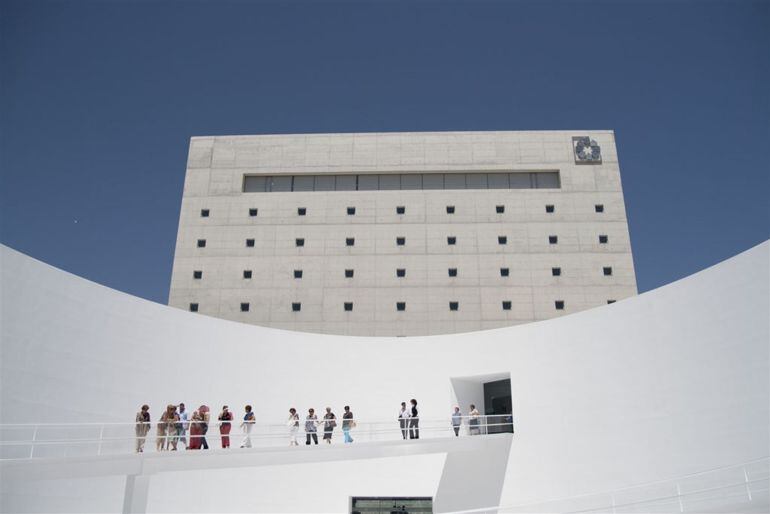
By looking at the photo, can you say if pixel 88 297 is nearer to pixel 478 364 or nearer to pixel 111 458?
pixel 111 458

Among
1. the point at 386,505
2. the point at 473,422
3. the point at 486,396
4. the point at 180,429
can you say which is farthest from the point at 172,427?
the point at 486,396

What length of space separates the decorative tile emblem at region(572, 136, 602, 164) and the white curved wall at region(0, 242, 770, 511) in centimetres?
1674

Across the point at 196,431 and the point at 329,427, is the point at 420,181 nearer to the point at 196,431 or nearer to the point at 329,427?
the point at 329,427

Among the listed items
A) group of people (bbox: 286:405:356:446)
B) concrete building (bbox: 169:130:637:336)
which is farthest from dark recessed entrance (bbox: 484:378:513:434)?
concrete building (bbox: 169:130:637:336)

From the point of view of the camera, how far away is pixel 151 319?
1655 centimetres

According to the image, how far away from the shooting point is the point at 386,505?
71.7ft

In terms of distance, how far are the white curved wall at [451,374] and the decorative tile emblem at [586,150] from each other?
16.7 metres

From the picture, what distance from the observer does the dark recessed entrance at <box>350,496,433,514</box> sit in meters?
20.0

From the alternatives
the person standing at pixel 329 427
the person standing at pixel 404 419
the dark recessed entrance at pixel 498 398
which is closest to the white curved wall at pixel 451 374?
the dark recessed entrance at pixel 498 398

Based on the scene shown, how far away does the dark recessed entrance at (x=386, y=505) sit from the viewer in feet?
65.6

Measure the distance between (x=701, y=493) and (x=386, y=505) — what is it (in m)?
11.8

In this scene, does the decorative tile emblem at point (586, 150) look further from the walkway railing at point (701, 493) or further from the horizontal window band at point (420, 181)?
the walkway railing at point (701, 493)

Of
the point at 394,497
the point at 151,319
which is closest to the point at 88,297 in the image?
the point at 151,319

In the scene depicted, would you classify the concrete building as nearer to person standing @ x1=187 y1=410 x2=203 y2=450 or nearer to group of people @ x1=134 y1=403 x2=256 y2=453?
group of people @ x1=134 y1=403 x2=256 y2=453
